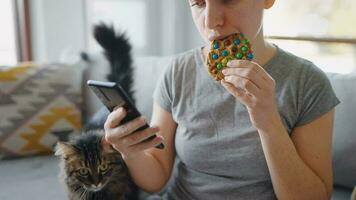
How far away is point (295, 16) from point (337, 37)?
21 cm

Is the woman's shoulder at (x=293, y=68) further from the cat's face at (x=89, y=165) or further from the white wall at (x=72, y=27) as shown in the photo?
Result: the white wall at (x=72, y=27)

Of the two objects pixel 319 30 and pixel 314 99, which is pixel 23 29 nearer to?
pixel 319 30

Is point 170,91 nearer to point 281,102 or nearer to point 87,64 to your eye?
point 281,102

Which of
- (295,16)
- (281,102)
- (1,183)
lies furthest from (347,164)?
(1,183)

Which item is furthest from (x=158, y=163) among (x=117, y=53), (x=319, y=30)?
(x=319, y=30)

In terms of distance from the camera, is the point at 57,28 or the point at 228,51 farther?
the point at 57,28

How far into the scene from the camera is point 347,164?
97 cm

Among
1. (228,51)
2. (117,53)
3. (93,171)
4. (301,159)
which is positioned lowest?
(93,171)

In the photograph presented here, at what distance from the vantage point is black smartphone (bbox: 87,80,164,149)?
65 centimetres

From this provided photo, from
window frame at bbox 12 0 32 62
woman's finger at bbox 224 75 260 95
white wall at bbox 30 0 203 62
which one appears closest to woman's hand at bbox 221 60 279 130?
woman's finger at bbox 224 75 260 95

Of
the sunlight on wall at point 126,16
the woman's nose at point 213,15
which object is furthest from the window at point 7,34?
the woman's nose at point 213,15

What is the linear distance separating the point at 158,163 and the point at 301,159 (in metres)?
0.33

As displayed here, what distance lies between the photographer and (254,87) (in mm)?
613

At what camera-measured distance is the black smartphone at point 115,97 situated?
25.5 inches
